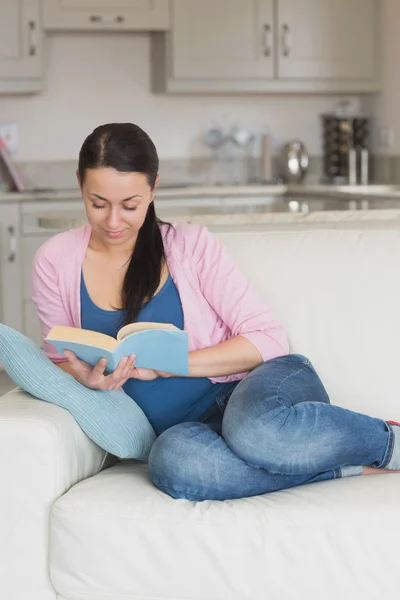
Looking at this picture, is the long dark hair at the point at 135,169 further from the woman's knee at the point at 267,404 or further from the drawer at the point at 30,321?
the drawer at the point at 30,321

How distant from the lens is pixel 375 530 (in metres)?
1.77

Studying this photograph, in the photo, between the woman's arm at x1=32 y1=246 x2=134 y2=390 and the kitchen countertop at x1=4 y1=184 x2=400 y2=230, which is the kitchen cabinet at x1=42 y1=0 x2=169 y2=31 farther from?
the woman's arm at x1=32 y1=246 x2=134 y2=390

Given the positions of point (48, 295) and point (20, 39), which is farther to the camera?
point (20, 39)

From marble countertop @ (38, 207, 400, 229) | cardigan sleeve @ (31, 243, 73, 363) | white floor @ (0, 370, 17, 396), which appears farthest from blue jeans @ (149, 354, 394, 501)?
white floor @ (0, 370, 17, 396)

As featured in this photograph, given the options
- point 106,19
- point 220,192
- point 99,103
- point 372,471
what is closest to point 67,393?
point 372,471

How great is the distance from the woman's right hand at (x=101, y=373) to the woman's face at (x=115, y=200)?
0.95 feet

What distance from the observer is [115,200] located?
81.7 inches

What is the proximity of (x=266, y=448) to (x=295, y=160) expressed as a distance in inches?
157

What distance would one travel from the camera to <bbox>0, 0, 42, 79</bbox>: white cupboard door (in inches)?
203

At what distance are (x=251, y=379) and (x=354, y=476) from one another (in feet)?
0.92

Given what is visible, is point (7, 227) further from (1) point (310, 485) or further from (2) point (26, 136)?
(1) point (310, 485)

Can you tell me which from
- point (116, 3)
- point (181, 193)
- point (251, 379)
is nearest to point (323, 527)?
point (251, 379)

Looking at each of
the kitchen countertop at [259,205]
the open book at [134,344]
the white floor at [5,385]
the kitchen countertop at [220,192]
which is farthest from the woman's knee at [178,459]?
the kitchen countertop at [220,192]

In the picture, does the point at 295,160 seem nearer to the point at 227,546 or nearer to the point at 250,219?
the point at 250,219
